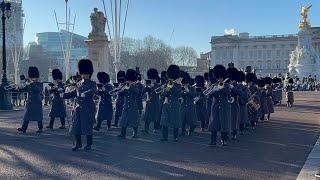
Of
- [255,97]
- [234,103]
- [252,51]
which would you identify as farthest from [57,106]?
[252,51]

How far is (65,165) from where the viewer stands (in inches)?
332

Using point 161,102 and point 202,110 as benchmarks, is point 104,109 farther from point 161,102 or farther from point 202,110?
point 202,110

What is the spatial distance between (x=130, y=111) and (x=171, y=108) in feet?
3.30

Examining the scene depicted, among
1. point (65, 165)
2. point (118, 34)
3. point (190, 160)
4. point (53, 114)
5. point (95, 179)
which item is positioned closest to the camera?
point (95, 179)

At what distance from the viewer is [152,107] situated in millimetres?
13555

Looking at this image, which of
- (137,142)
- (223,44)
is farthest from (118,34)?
(223,44)

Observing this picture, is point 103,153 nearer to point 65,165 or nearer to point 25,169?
point 65,165

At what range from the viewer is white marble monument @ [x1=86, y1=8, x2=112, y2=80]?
92.0 ft

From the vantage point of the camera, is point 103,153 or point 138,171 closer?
point 138,171

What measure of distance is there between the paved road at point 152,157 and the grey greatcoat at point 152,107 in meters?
0.81

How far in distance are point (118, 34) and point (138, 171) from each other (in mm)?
21329

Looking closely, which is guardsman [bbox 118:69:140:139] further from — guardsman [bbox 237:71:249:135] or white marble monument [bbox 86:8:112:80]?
white marble monument [bbox 86:8:112:80]

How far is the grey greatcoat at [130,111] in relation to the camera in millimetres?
11727

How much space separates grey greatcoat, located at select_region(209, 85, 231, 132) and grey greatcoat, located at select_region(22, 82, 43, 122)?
4.74m
